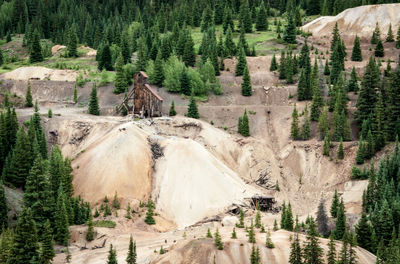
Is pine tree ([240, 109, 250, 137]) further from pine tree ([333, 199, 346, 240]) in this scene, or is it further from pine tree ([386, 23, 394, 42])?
pine tree ([386, 23, 394, 42])

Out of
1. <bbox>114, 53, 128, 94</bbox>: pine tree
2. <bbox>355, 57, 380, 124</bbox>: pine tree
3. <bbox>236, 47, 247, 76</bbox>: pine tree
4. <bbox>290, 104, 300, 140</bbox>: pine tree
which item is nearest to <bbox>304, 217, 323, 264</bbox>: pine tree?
<bbox>290, 104, 300, 140</bbox>: pine tree

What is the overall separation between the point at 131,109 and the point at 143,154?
1831 cm

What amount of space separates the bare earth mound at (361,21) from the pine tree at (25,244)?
3832 inches

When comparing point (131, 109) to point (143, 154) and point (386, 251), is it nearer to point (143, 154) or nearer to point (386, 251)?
point (143, 154)

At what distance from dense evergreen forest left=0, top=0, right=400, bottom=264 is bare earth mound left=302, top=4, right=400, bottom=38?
4.81m

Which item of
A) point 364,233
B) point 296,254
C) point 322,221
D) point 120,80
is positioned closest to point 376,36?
point 120,80

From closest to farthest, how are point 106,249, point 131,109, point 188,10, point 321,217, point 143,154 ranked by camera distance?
1. point 106,249
2. point 321,217
3. point 143,154
4. point 131,109
5. point 188,10

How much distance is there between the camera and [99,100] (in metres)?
124

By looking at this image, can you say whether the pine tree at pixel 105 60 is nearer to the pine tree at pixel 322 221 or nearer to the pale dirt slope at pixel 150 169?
the pale dirt slope at pixel 150 169

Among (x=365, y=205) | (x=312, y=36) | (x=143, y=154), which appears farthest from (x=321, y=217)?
(x=312, y=36)

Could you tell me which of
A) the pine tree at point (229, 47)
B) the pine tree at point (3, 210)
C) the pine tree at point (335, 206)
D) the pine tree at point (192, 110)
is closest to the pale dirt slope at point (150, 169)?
the pine tree at point (192, 110)

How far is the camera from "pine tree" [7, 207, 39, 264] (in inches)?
2771

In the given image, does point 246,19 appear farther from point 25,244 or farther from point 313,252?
point 25,244

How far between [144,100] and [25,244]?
156 ft
